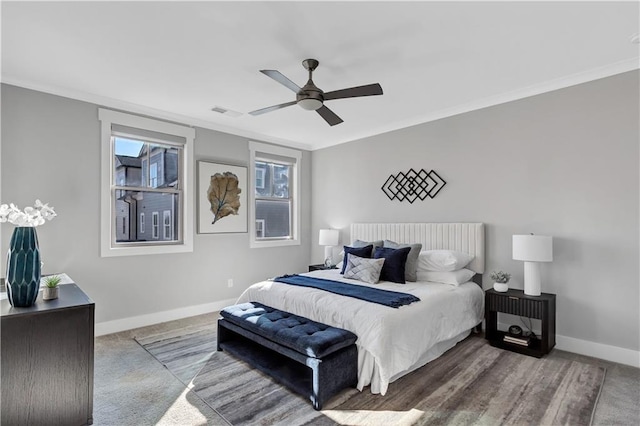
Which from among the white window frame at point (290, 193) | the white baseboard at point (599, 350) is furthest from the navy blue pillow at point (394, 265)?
the white window frame at point (290, 193)

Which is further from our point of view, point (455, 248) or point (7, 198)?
point (455, 248)

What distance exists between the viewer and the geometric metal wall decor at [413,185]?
175 inches

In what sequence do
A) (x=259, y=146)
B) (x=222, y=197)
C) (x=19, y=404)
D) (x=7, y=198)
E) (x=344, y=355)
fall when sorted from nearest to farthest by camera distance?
(x=19, y=404), (x=344, y=355), (x=7, y=198), (x=222, y=197), (x=259, y=146)

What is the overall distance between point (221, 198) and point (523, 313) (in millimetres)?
3987

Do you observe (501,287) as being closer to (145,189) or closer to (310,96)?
(310,96)

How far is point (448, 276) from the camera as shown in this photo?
12.0ft

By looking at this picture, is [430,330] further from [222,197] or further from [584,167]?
[222,197]

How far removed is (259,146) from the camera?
5402mm

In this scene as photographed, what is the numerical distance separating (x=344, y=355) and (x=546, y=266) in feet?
8.11

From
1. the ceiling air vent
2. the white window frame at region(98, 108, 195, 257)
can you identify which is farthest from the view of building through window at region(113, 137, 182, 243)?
the ceiling air vent

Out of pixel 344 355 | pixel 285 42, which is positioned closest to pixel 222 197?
pixel 285 42

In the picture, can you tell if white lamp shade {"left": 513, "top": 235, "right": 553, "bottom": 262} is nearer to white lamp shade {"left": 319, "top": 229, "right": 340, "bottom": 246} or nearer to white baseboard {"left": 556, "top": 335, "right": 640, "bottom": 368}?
white baseboard {"left": 556, "top": 335, "right": 640, "bottom": 368}

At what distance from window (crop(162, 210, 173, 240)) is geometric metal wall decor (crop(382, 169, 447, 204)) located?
10.1 ft

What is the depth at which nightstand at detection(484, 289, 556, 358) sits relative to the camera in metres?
3.19
